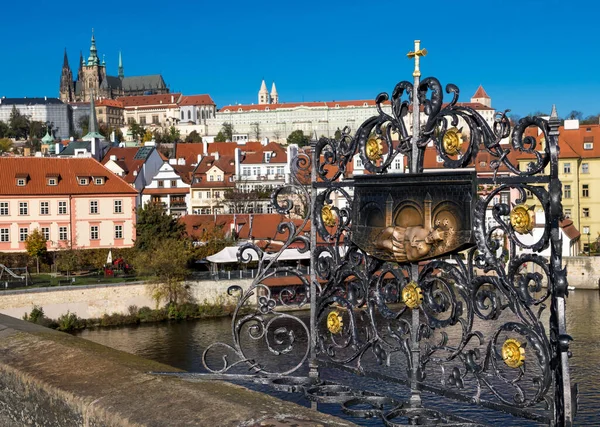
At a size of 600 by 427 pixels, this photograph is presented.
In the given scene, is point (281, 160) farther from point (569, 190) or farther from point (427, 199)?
point (427, 199)

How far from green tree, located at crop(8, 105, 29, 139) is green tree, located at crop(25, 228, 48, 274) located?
9791cm

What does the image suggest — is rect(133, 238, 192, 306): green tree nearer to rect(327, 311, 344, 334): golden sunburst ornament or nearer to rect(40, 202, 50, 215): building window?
rect(40, 202, 50, 215): building window

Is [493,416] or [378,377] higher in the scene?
[378,377]

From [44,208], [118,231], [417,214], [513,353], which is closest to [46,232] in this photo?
[44,208]

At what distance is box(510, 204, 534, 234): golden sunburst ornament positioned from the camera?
14.9ft

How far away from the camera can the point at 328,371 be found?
18750 millimetres

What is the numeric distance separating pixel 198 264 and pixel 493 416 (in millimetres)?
20543

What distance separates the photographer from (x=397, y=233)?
5016 millimetres

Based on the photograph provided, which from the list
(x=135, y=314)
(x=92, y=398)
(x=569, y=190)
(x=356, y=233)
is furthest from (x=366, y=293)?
(x=569, y=190)

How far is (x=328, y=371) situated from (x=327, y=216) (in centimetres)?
1317

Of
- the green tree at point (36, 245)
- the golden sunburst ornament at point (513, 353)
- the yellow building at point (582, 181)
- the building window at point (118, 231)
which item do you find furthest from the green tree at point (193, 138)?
the golden sunburst ornament at point (513, 353)

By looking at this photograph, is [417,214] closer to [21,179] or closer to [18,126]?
[21,179]

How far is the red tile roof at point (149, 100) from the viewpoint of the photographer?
153500mm

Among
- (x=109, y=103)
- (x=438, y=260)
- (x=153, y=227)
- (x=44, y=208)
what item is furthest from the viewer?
(x=109, y=103)
